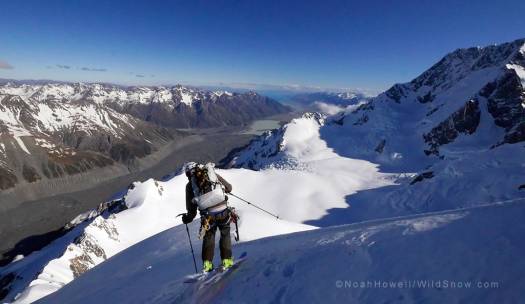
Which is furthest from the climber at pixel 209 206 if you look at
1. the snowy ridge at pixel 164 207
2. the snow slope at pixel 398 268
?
the snowy ridge at pixel 164 207

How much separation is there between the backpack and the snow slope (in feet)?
8.04

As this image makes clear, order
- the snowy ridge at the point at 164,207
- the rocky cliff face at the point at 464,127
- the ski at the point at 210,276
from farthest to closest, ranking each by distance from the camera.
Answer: the rocky cliff face at the point at 464,127
the snowy ridge at the point at 164,207
the ski at the point at 210,276

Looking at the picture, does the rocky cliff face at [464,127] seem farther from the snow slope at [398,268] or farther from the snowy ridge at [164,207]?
the snow slope at [398,268]

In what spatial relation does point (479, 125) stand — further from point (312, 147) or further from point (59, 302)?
point (59, 302)

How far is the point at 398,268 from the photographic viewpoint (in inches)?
359

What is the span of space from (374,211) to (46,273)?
84318mm

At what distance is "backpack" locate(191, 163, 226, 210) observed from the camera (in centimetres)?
1310

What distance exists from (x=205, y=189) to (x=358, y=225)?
7.08 m

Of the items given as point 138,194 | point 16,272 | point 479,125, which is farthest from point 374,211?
point 16,272

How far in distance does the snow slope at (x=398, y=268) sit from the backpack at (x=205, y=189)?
2.45 metres

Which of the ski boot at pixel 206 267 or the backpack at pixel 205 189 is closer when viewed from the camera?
the backpack at pixel 205 189

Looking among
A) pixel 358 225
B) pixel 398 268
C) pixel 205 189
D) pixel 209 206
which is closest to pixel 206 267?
pixel 209 206

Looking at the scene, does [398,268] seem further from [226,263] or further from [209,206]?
[209,206]

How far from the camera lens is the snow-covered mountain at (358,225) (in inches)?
356
